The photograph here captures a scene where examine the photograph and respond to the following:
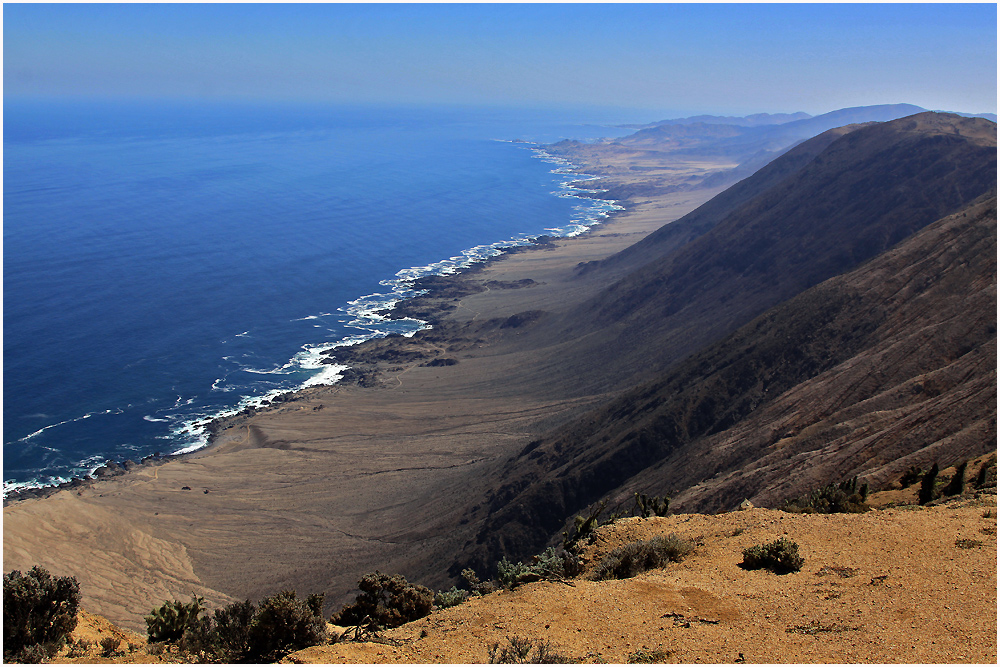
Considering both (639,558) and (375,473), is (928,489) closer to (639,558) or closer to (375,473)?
(639,558)

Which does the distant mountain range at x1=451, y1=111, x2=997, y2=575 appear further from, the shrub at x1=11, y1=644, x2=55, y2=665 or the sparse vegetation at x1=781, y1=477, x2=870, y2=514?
the shrub at x1=11, y1=644, x2=55, y2=665

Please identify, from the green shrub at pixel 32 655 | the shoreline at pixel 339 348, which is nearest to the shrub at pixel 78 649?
the green shrub at pixel 32 655

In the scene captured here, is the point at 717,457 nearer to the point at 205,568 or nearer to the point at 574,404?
the point at 574,404

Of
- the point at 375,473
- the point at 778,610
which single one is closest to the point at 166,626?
the point at 778,610

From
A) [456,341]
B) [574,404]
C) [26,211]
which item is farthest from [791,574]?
[26,211]

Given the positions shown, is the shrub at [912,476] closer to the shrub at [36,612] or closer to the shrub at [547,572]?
the shrub at [547,572]

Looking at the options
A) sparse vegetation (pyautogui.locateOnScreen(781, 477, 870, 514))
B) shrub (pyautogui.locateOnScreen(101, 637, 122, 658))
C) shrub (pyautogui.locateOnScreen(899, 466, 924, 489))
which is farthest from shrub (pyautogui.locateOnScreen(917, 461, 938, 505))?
shrub (pyautogui.locateOnScreen(101, 637, 122, 658))
